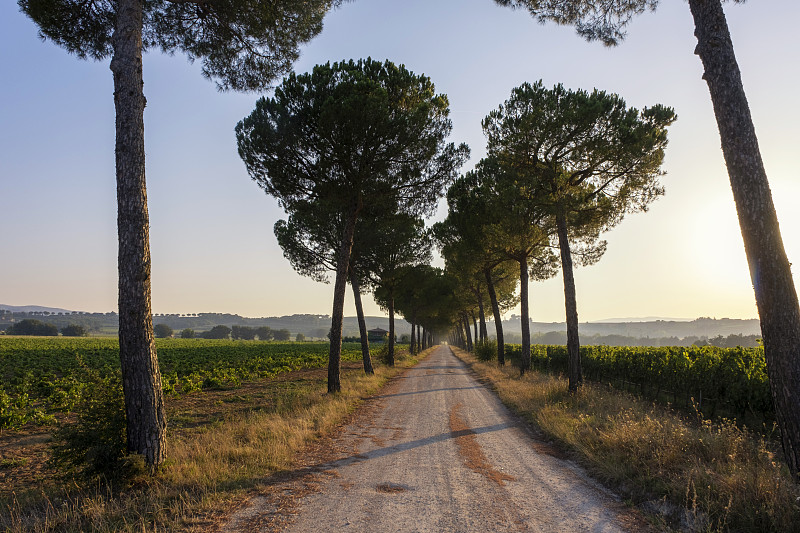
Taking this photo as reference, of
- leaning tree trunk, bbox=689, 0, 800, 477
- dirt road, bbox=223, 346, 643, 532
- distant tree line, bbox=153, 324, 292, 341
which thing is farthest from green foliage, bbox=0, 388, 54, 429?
distant tree line, bbox=153, 324, 292, 341

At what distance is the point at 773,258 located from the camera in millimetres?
4898

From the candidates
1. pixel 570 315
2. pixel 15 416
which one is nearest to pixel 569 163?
pixel 570 315

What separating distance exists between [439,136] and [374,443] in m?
11.0

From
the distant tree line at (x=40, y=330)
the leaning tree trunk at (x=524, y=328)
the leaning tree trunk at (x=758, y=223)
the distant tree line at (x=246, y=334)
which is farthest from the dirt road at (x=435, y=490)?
the distant tree line at (x=246, y=334)

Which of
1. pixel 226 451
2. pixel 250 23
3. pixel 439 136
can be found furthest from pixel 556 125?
pixel 226 451

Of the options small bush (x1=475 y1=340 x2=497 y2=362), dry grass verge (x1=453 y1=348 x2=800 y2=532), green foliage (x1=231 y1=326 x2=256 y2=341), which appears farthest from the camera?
green foliage (x1=231 y1=326 x2=256 y2=341)

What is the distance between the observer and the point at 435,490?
5.25 metres

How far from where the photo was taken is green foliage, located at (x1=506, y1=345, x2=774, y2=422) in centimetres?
1007

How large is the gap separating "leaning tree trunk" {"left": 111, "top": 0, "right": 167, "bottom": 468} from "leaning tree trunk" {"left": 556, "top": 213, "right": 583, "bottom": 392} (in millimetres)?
11554

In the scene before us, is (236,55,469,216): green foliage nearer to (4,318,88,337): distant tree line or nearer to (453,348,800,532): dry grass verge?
(453,348,800,532): dry grass verge

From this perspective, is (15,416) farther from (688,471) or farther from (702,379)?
(702,379)

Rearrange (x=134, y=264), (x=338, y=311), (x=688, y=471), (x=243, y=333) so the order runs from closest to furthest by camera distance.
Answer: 1. (x=688, y=471)
2. (x=134, y=264)
3. (x=338, y=311)
4. (x=243, y=333)

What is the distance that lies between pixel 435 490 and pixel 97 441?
14.8 feet

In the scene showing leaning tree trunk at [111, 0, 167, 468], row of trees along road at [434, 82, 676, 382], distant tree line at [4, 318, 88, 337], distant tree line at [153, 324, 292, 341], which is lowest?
distant tree line at [153, 324, 292, 341]
